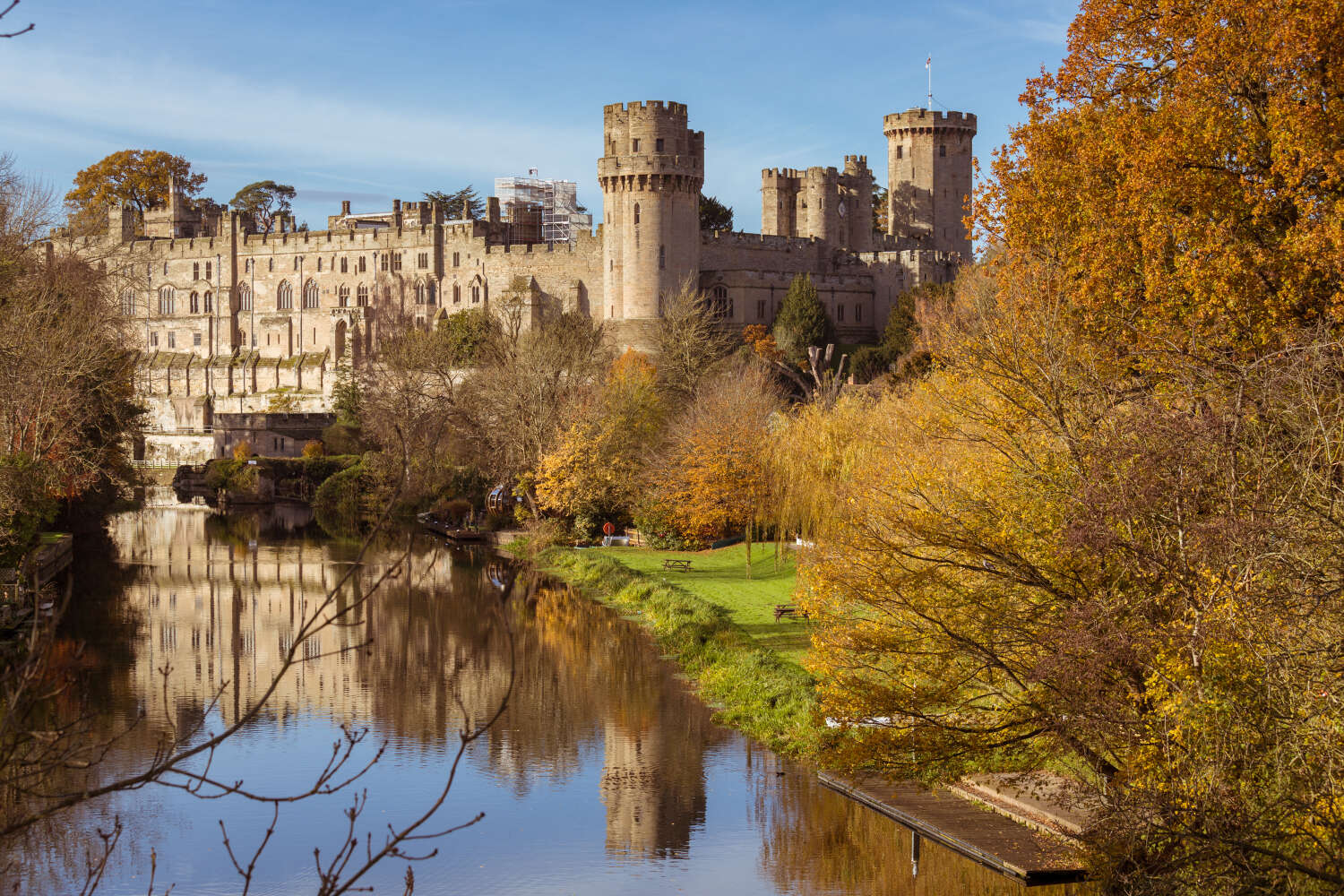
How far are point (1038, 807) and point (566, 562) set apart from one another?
1925cm

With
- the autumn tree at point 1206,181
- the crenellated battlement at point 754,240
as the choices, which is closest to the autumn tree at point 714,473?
the autumn tree at point 1206,181

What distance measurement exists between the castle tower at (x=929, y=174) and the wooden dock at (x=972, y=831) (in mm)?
54201

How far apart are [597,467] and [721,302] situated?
27.8 meters

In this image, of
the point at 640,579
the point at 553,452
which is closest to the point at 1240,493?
the point at 640,579

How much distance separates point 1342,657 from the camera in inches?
373

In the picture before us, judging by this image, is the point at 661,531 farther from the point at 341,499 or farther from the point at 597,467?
the point at 341,499

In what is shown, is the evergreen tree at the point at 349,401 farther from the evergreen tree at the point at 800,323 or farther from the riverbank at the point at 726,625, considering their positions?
the riverbank at the point at 726,625

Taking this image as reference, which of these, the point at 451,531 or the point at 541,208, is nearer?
the point at 451,531

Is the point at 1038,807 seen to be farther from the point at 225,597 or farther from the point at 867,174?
the point at 867,174

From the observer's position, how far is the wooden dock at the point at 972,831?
38.0ft

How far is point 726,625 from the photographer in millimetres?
21469

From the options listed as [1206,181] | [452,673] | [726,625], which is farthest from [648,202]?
[452,673]

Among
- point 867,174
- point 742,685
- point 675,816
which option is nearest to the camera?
point 675,816

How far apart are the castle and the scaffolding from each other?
3.61m
